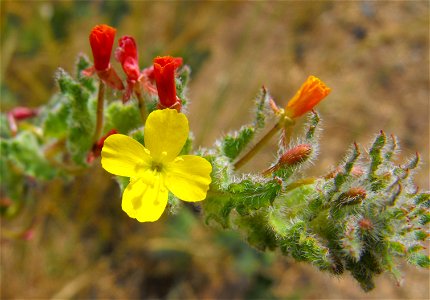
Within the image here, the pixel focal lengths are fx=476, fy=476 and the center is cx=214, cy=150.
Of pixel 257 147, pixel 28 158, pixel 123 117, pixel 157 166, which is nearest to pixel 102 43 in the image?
pixel 123 117

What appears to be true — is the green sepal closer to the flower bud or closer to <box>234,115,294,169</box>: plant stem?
<box>234,115,294,169</box>: plant stem

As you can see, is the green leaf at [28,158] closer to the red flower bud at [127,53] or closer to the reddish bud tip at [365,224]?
the red flower bud at [127,53]

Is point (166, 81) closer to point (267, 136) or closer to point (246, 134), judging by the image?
point (246, 134)

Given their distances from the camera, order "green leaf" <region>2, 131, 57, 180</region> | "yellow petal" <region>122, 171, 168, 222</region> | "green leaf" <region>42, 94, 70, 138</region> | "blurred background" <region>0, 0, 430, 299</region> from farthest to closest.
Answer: "blurred background" <region>0, 0, 430, 299</region>
"green leaf" <region>2, 131, 57, 180</region>
"green leaf" <region>42, 94, 70, 138</region>
"yellow petal" <region>122, 171, 168, 222</region>

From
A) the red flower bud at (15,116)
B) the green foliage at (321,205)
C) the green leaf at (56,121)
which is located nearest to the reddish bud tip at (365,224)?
the green foliage at (321,205)

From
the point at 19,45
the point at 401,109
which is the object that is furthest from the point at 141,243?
the point at 401,109

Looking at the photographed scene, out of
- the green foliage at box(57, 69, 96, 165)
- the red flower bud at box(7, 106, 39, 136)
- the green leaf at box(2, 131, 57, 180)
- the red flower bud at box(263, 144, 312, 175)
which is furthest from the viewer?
the red flower bud at box(7, 106, 39, 136)

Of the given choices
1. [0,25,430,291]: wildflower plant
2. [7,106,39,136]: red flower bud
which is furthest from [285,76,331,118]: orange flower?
[7,106,39,136]: red flower bud
